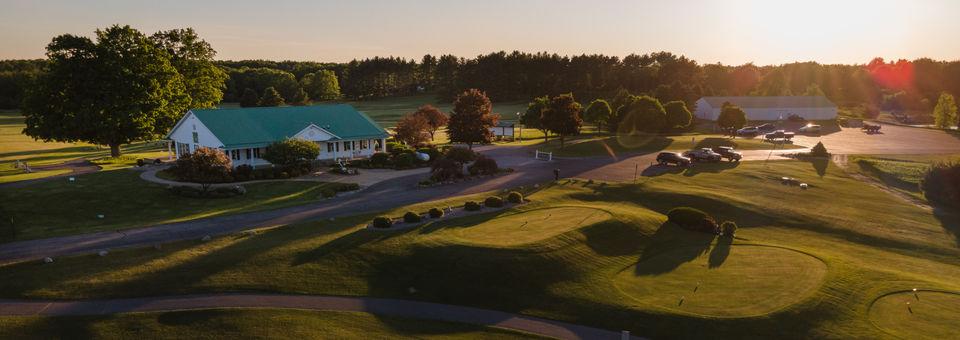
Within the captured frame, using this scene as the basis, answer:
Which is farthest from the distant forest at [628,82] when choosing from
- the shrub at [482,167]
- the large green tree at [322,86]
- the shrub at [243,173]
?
the shrub at [243,173]

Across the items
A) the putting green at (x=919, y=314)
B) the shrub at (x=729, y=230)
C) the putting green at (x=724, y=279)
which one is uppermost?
the shrub at (x=729, y=230)

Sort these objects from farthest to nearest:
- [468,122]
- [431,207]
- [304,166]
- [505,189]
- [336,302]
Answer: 1. [468,122]
2. [304,166]
3. [505,189]
4. [431,207]
5. [336,302]

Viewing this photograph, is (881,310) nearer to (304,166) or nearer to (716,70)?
(304,166)

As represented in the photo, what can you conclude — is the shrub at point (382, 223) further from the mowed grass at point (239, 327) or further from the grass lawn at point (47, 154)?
the grass lawn at point (47, 154)

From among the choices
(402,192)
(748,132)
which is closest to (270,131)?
(402,192)

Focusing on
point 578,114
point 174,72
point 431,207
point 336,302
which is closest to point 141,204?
point 431,207

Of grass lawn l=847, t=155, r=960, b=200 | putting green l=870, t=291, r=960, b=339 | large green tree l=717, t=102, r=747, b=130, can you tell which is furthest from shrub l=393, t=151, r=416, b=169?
large green tree l=717, t=102, r=747, b=130
